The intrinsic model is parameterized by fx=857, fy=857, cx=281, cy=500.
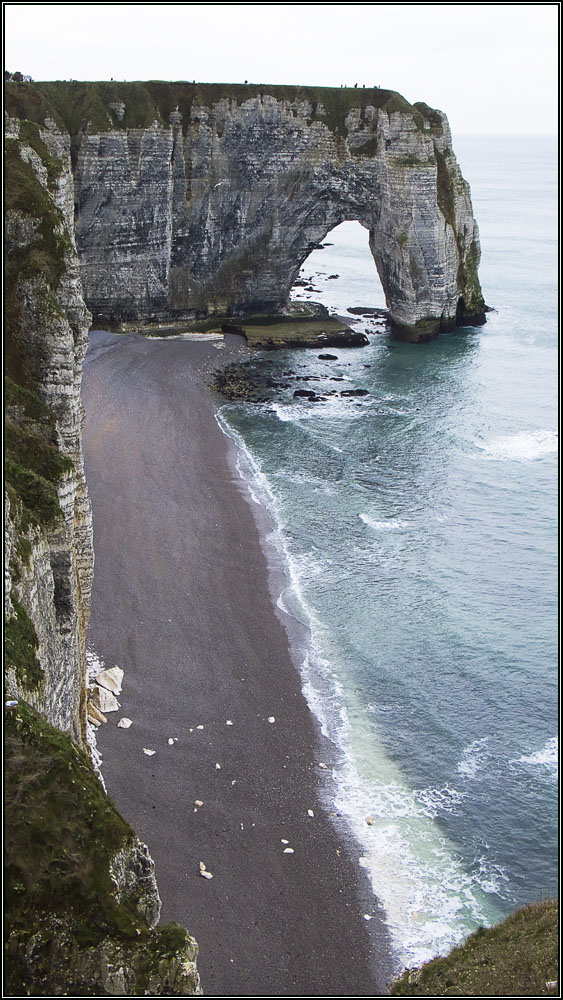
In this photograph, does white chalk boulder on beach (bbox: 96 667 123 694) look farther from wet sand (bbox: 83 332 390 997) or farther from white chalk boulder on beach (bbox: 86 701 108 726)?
white chalk boulder on beach (bbox: 86 701 108 726)

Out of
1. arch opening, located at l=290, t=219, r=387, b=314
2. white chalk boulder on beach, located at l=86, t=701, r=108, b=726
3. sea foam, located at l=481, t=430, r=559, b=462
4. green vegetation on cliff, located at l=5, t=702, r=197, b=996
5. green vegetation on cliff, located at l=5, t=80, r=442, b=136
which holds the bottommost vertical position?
white chalk boulder on beach, located at l=86, t=701, r=108, b=726

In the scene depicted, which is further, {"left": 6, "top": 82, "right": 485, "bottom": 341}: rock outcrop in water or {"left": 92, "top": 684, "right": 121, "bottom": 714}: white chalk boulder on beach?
{"left": 6, "top": 82, "right": 485, "bottom": 341}: rock outcrop in water

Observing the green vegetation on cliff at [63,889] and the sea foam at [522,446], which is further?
the sea foam at [522,446]

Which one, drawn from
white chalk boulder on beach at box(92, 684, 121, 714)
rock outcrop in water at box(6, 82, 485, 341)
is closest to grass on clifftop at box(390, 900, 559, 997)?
white chalk boulder on beach at box(92, 684, 121, 714)

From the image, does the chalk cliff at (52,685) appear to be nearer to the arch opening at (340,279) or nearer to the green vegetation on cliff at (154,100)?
the green vegetation on cliff at (154,100)

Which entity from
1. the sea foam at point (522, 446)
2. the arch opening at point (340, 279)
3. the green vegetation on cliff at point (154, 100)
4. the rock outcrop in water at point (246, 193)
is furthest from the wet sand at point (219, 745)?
the arch opening at point (340, 279)

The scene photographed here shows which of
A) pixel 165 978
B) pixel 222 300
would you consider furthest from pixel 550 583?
pixel 222 300

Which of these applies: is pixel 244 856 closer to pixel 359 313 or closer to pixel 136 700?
pixel 136 700
